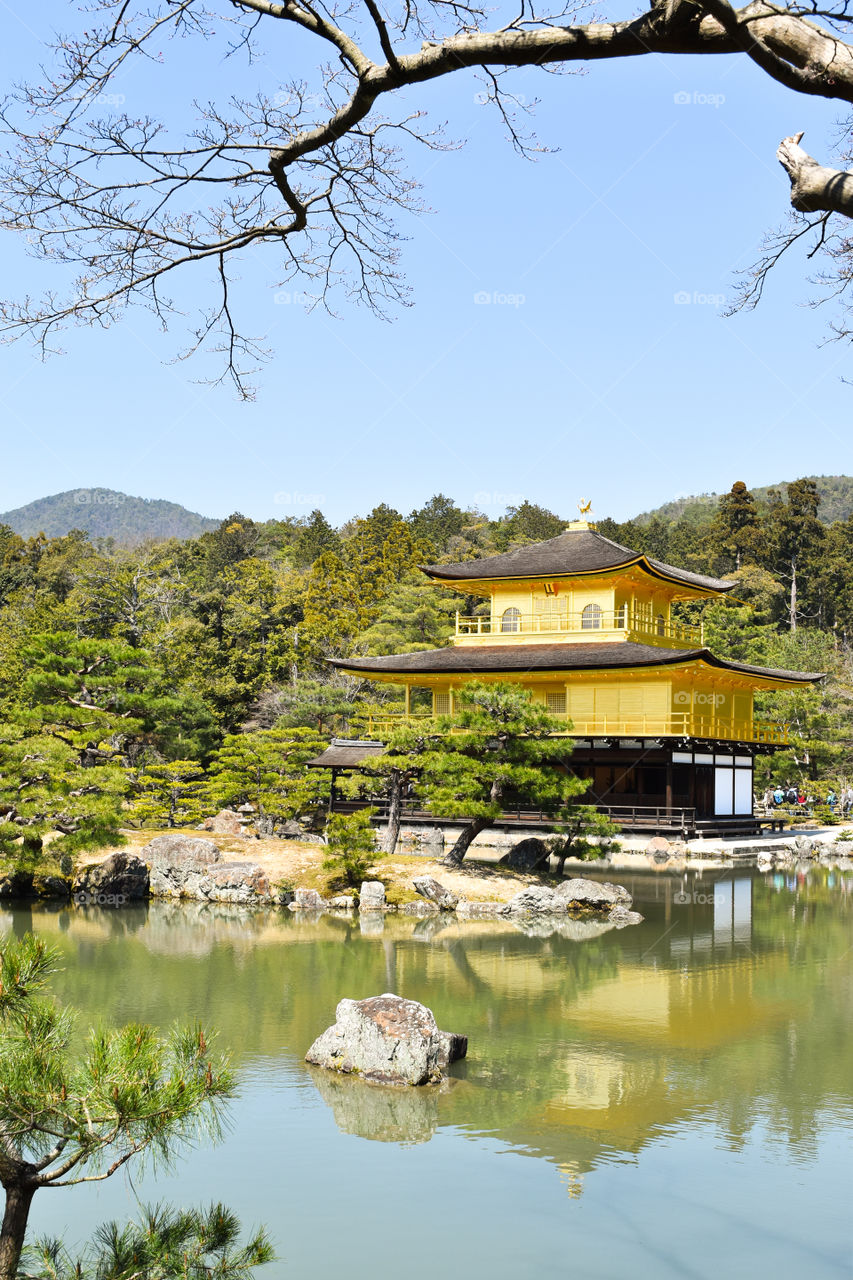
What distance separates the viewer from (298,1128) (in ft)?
24.9

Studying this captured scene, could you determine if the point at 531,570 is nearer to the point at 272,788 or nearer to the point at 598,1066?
the point at 272,788

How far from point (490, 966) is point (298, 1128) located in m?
5.80

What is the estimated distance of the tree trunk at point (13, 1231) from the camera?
3662 millimetres

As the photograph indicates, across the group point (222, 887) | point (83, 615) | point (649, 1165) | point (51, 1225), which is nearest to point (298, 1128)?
point (51, 1225)

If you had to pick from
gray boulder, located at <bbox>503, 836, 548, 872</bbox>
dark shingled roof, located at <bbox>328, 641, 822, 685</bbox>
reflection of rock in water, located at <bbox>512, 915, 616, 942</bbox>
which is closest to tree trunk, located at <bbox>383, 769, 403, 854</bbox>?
gray boulder, located at <bbox>503, 836, 548, 872</bbox>

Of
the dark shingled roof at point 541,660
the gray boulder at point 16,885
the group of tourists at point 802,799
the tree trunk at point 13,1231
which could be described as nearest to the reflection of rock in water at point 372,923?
the gray boulder at point 16,885

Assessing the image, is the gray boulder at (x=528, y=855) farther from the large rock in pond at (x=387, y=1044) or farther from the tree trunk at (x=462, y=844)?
the large rock in pond at (x=387, y=1044)

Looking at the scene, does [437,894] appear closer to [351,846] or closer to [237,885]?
[351,846]

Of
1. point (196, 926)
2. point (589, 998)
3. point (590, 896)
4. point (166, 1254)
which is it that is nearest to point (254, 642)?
point (196, 926)

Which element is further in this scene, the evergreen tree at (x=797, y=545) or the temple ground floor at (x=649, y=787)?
the evergreen tree at (x=797, y=545)

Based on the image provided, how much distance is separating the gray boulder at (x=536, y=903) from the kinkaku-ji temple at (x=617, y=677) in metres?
8.03

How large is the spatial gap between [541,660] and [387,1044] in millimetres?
19665

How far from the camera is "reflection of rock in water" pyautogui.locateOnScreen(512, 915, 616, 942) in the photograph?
15.4 m

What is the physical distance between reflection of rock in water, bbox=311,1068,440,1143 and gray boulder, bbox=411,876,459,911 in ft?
28.0
